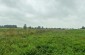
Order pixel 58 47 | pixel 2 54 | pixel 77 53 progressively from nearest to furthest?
pixel 2 54 → pixel 77 53 → pixel 58 47

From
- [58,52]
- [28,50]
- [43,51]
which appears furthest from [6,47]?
[58,52]

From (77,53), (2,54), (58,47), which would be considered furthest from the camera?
(58,47)

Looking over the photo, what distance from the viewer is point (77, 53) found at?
658 inches

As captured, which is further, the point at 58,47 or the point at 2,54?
the point at 58,47

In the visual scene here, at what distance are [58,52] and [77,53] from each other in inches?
59.9

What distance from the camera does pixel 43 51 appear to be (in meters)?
17.0

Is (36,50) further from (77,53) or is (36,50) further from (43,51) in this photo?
(77,53)

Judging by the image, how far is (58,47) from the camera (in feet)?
60.3

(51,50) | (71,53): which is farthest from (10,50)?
(71,53)

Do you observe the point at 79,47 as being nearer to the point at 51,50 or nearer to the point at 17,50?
the point at 51,50

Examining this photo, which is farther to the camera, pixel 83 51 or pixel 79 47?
pixel 79 47

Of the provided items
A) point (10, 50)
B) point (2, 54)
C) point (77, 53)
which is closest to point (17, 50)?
point (10, 50)

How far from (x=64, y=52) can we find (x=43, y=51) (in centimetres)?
170

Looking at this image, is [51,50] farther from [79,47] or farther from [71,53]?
[79,47]
